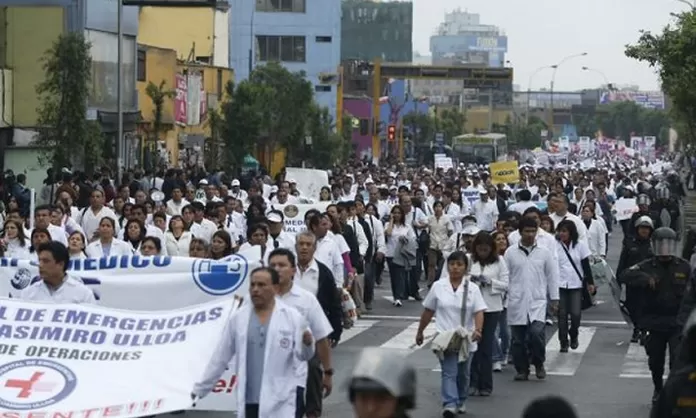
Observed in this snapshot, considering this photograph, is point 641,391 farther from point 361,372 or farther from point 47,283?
point 361,372

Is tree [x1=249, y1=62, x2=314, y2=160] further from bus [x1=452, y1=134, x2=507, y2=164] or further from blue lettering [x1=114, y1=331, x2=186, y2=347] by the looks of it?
blue lettering [x1=114, y1=331, x2=186, y2=347]

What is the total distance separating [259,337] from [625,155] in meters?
115

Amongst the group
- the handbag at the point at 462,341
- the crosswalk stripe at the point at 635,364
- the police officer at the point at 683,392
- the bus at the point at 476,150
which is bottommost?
the bus at the point at 476,150

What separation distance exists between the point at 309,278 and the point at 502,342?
4656 mm

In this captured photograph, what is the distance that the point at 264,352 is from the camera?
1063 centimetres

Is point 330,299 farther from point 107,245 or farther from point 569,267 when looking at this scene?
point 569,267

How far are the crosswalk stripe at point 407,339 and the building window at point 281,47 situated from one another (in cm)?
7159

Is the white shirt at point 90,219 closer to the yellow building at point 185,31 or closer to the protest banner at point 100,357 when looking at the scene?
the protest banner at point 100,357

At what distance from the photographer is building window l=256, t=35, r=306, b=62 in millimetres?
94125

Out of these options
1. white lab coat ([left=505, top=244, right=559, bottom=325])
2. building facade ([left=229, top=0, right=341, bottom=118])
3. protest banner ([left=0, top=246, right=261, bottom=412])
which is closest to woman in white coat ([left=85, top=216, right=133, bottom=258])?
protest banner ([left=0, top=246, right=261, bottom=412])

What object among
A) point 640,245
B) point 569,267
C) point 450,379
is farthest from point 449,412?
point 640,245

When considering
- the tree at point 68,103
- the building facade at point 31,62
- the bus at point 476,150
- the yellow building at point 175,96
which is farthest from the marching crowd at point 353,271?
the bus at point 476,150

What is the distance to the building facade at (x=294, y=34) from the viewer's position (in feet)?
306

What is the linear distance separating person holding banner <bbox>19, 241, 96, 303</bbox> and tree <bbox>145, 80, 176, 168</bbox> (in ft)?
109
